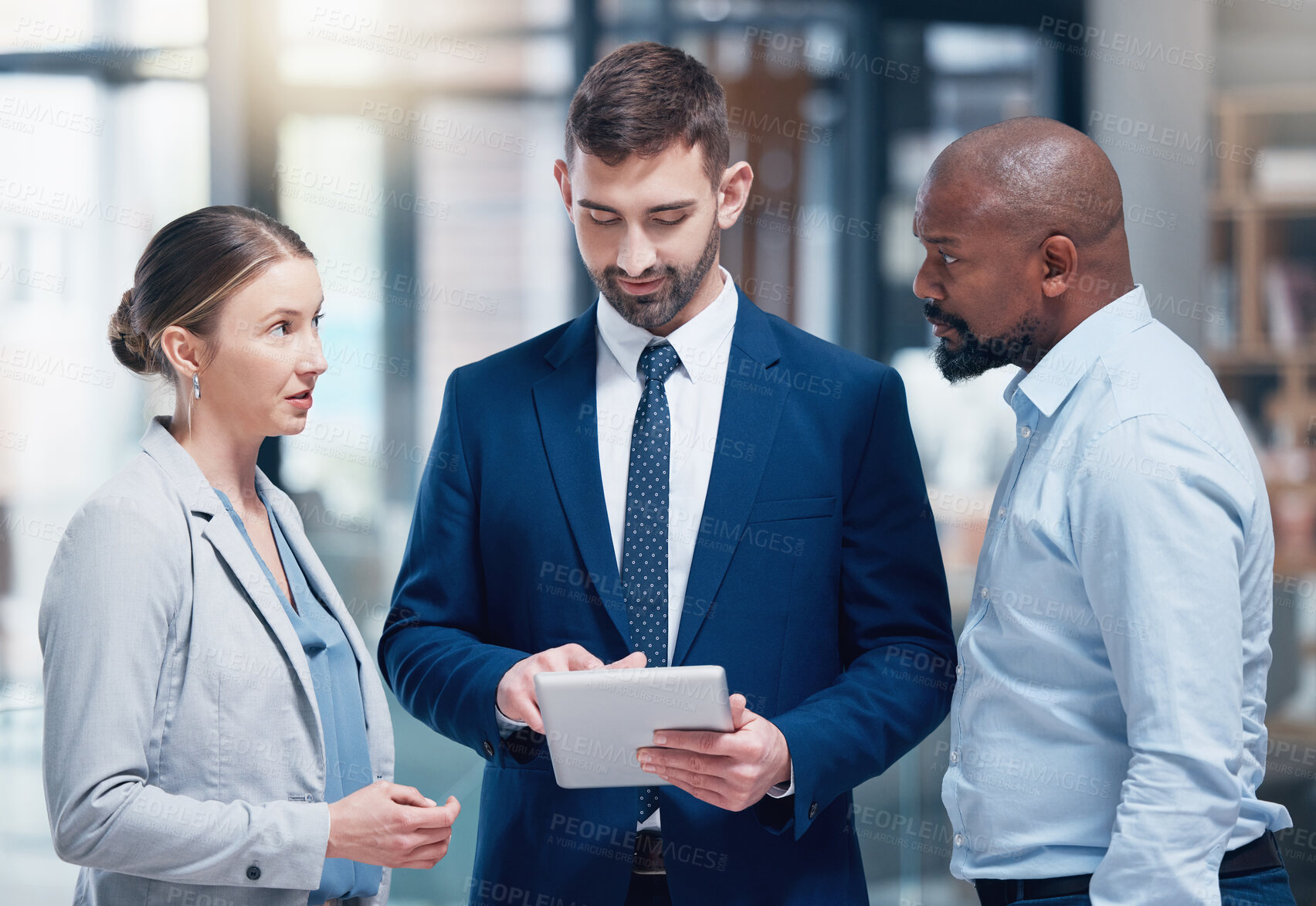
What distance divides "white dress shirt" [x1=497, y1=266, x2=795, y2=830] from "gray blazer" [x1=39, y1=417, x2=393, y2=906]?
1.55 feet

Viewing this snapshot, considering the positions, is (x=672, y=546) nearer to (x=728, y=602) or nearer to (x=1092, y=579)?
(x=728, y=602)

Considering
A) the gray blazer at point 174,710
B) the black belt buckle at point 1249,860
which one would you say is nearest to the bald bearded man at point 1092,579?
the black belt buckle at point 1249,860

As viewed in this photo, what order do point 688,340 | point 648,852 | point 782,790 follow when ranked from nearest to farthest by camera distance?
1. point 782,790
2. point 648,852
3. point 688,340

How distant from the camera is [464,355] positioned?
3.52m

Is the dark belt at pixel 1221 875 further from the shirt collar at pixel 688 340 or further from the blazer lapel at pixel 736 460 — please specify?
the shirt collar at pixel 688 340

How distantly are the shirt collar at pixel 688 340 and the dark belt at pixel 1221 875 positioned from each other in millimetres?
789

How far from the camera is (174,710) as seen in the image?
53.3 inches

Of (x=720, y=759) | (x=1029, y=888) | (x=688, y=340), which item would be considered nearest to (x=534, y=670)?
(x=720, y=759)

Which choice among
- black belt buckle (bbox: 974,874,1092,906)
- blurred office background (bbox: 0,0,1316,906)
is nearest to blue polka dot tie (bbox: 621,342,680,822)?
black belt buckle (bbox: 974,874,1092,906)

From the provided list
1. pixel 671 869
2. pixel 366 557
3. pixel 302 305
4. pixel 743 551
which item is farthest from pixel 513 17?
pixel 671 869

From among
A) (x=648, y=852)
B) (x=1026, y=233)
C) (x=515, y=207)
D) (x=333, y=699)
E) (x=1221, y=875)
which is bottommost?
(x=648, y=852)

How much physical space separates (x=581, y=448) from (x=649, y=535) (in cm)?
17

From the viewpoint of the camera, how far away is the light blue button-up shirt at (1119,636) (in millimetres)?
1167

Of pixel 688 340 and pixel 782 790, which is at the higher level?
pixel 688 340
